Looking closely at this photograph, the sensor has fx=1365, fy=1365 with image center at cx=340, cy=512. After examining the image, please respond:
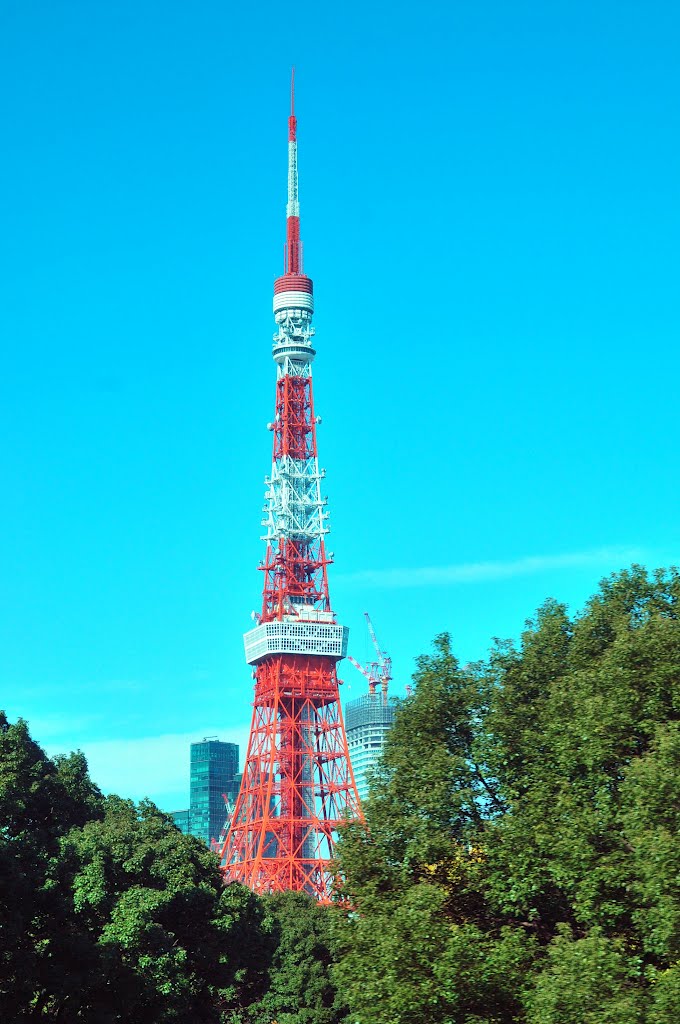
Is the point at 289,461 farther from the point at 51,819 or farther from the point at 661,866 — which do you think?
the point at 661,866

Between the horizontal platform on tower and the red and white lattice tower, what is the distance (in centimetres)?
9

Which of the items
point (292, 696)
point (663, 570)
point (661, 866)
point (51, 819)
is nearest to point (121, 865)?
point (51, 819)

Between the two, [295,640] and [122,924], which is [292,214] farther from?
[122,924]

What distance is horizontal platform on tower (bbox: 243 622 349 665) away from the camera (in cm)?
12488

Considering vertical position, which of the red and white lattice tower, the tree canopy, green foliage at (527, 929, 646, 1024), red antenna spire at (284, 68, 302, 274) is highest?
red antenna spire at (284, 68, 302, 274)

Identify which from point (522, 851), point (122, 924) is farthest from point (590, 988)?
point (122, 924)

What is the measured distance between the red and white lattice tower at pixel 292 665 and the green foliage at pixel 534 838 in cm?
8530

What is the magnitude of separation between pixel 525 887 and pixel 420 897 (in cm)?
223

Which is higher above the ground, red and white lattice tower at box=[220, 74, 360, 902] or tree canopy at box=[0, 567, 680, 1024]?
red and white lattice tower at box=[220, 74, 360, 902]

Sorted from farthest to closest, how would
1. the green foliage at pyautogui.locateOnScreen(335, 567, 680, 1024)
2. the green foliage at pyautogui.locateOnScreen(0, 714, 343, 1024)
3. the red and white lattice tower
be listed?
1. the red and white lattice tower
2. the green foliage at pyautogui.locateOnScreen(0, 714, 343, 1024)
3. the green foliage at pyautogui.locateOnScreen(335, 567, 680, 1024)

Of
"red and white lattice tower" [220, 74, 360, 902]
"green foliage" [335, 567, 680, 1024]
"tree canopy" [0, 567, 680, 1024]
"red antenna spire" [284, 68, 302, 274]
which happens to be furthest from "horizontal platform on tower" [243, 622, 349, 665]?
"green foliage" [335, 567, 680, 1024]

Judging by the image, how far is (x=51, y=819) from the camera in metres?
57.6

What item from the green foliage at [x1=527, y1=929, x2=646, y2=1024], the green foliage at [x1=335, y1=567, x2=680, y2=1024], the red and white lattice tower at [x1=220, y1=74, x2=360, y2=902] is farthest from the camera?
the red and white lattice tower at [x1=220, y1=74, x2=360, y2=902]

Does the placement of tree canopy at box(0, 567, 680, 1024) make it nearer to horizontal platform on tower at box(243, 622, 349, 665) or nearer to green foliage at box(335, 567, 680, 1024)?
green foliage at box(335, 567, 680, 1024)
